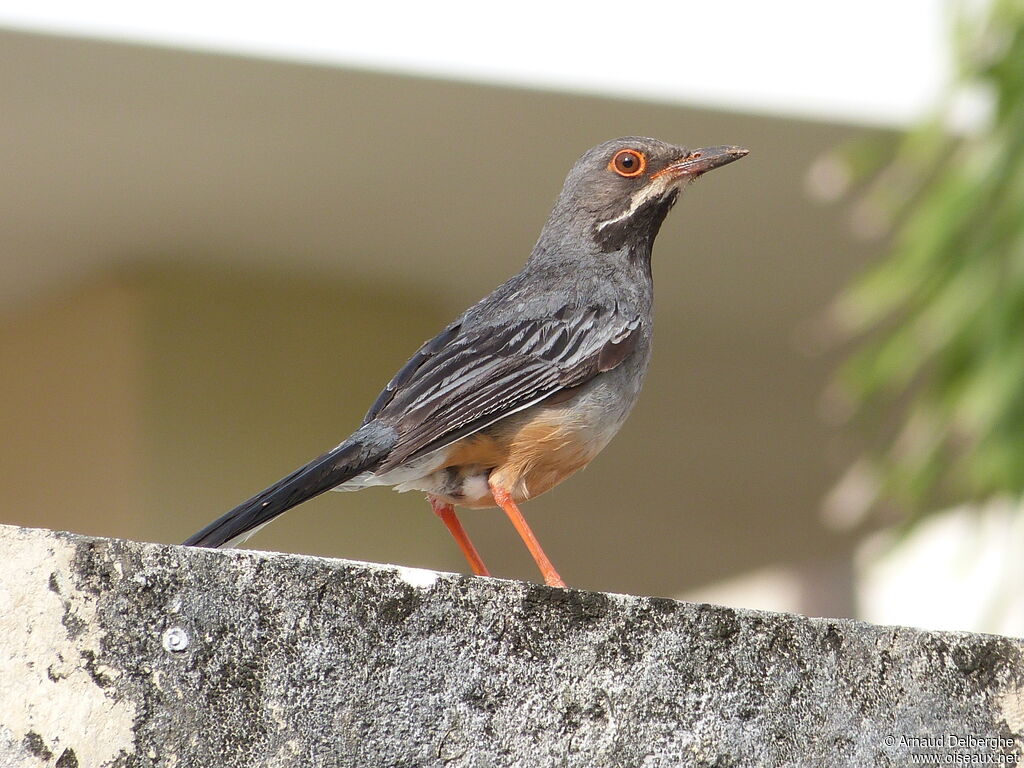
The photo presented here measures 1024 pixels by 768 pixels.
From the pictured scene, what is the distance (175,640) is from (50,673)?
200 millimetres

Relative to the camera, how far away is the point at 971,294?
6.38 metres

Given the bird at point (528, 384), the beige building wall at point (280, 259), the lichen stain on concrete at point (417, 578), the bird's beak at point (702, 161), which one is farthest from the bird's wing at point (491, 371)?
the beige building wall at point (280, 259)

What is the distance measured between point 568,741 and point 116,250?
7461mm

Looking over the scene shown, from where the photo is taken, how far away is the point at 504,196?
8852mm

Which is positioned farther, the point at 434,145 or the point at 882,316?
the point at 882,316

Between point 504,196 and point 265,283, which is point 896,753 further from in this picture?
point 265,283

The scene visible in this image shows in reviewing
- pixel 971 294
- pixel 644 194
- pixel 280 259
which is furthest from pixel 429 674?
pixel 280 259

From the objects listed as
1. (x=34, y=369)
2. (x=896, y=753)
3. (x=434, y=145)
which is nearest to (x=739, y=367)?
(x=434, y=145)

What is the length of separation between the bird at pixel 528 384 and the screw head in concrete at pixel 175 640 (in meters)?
0.94

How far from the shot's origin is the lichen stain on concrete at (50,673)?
237cm

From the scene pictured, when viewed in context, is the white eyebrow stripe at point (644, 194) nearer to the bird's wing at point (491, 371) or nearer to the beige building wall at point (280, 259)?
the bird's wing at point (491, 371)

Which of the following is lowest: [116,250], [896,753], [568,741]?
[896,753]

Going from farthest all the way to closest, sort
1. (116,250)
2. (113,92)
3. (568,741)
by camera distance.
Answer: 1. (116,250)
2. (113,92)
3. (568,741)

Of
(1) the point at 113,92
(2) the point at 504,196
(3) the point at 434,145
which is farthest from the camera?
(2) the point at 504,196
